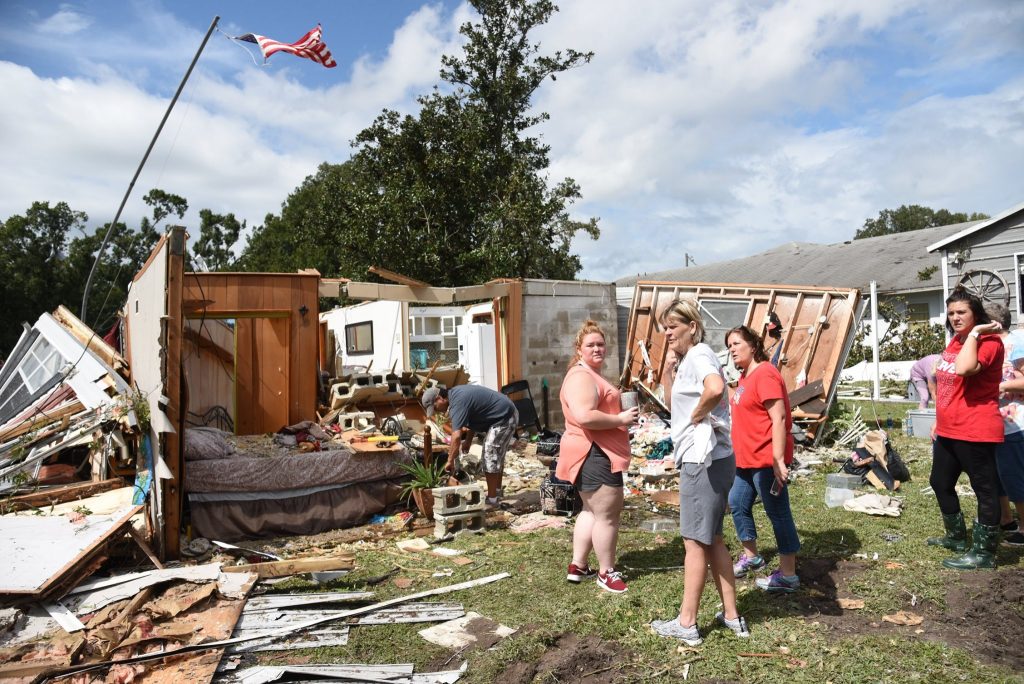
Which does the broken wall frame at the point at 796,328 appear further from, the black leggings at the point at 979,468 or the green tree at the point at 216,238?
the green tree at the point at 216,238

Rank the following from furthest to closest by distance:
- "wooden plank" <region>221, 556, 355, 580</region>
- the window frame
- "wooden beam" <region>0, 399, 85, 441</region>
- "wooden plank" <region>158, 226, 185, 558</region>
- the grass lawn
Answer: the window frame < "wooden beam" <region>0, 399, 85, 441</region> < "wooden plank" <region>158, 226, 185, 558</region> < "wooden plank" <region>221, 556, 355, 580</region> < the grass lawn

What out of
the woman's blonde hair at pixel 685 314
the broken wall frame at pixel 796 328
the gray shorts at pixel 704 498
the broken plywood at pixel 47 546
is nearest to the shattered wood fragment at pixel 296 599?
the broken plywood at pixel 47 546

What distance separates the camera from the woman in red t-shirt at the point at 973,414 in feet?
14.7

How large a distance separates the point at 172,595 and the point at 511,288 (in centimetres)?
876

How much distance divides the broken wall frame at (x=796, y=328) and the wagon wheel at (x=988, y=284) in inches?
133

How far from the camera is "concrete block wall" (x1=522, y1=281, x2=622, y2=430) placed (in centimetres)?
1311

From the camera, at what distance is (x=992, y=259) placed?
43.3 ft

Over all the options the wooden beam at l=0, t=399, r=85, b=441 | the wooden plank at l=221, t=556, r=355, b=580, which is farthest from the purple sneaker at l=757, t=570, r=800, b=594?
the wooden beam at l=0, t=399, r=85, b=441

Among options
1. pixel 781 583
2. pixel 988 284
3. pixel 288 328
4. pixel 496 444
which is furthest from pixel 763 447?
pixel 988 284

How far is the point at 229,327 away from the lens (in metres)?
11.1

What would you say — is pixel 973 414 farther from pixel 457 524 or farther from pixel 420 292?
pixel 420 292

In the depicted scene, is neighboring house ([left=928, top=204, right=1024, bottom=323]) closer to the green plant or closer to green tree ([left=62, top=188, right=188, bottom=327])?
the green plant

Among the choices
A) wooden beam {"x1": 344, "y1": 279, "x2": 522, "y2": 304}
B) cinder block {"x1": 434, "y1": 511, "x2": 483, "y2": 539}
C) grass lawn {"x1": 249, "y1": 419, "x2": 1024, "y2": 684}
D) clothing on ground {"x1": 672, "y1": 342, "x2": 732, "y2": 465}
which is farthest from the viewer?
wooden beam {"x1": 344, "y1": 279, "x2": 522, "y2": 304}

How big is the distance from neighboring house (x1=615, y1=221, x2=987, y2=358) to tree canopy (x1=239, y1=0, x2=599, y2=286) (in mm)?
2816
